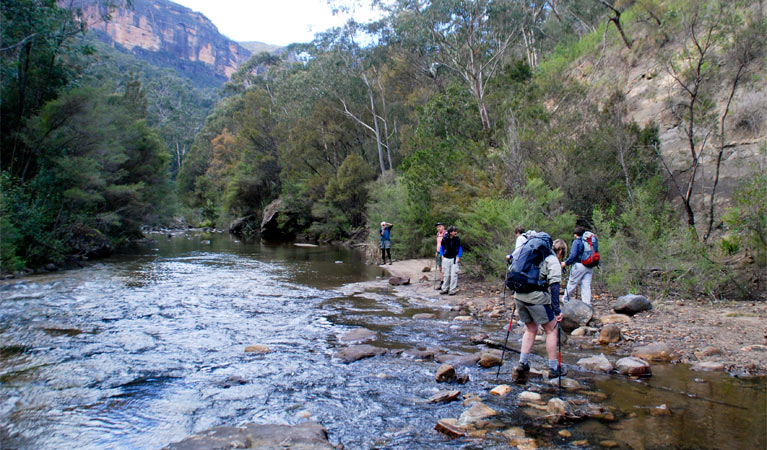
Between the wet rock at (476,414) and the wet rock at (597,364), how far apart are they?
2098mm

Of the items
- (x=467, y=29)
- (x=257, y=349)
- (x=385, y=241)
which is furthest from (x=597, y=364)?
(x=467, y=29)

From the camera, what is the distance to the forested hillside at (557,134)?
1202cm

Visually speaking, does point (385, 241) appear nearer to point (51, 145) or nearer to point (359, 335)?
point (359, 335)

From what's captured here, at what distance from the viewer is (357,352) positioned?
7676mm

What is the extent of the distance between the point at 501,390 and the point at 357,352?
255 cm

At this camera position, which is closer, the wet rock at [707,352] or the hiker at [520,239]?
the wet rock at [707,352]

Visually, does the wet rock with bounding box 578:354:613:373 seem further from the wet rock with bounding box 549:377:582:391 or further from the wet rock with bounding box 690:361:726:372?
the wet rock with bounding box 690:361:726:372

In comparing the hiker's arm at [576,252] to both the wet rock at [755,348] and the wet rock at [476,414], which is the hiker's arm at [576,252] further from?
the wet rock at [476,414]

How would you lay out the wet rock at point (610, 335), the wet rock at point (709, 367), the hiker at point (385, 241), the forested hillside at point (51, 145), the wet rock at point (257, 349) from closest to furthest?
1. the wet rock at point (709, 367)
2. the wet rock at point (257, 349)
3. the wet rock at point (610, 335)
4. the forested hillside at point (51, 145)
5. the hiker at point (385, 241)

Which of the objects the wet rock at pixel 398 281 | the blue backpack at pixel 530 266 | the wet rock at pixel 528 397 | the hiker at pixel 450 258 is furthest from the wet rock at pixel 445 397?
the wet rock at pixel 398 281

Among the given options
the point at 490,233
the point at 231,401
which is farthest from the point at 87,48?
the point at 231,401

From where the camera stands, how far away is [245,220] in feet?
178

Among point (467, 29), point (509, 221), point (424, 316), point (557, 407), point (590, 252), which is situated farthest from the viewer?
point (467, 29)

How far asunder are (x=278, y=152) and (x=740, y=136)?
41273 millimetres
